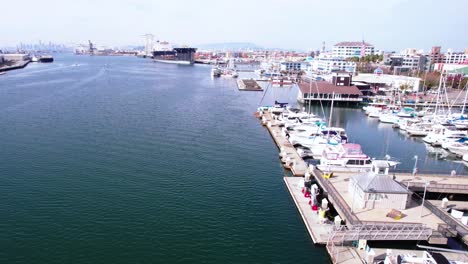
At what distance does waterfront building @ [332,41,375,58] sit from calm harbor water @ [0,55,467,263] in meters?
138

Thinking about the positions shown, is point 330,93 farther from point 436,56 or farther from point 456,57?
point 456,57

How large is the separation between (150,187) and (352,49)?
178687mm

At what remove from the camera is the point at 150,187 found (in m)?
29.3

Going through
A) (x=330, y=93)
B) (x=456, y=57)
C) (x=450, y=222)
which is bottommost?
(x=450, y=222)

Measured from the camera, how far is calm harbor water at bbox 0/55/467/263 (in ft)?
69.1

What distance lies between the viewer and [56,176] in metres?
30.7

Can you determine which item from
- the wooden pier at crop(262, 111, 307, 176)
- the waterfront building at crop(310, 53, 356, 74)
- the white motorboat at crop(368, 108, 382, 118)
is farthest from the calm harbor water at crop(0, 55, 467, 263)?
the waterfront building at crop(310, 53, 356, 74)

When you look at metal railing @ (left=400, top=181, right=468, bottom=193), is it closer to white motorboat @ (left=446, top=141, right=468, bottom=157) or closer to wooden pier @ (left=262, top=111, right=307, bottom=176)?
wooden pier @ (left=262, top=111, right=307, bottom=176)

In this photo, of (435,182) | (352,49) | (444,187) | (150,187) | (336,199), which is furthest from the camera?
(352,49)

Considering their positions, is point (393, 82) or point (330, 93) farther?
point (393, 82)

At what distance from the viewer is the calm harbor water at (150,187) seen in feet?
69.1

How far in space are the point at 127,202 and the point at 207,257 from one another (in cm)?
931

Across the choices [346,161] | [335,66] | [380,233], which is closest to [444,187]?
[346,161]

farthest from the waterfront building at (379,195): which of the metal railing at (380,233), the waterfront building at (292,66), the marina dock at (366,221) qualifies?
the waterfront building at (292,66)
